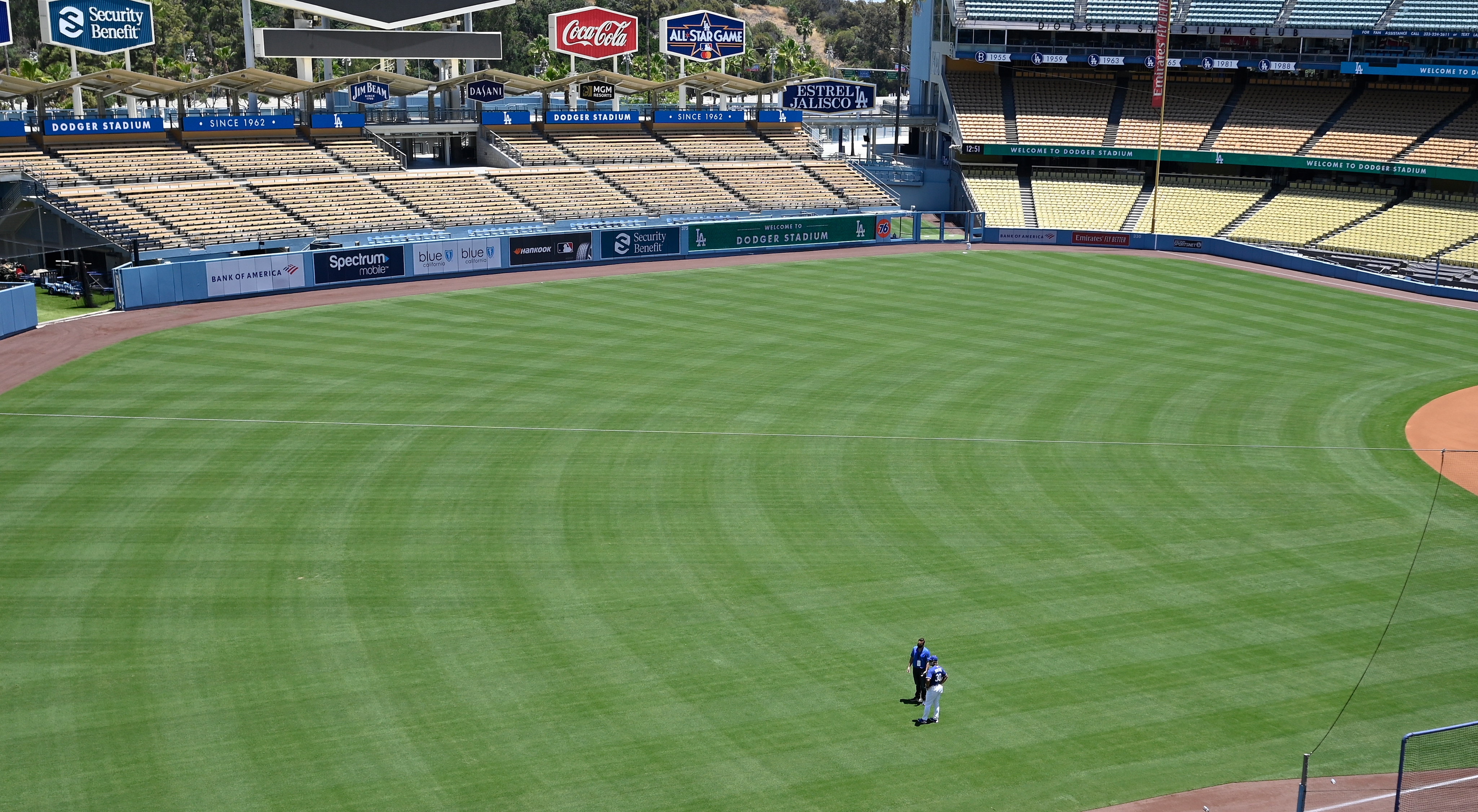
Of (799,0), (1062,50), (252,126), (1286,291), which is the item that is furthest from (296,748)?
(799,0)

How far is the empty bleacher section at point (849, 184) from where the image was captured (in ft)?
235

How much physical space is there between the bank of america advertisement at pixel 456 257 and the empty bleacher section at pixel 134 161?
12876 mm

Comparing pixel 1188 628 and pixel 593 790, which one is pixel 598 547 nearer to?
pixel 593 790

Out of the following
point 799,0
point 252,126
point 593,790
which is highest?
point 799,0

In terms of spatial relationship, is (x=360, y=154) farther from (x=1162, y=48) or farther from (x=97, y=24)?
(x=1162, y=48)

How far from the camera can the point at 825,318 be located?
4622cm

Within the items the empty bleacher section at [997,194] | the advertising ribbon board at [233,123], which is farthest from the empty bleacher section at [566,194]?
the empty bleacher section at [997,194]

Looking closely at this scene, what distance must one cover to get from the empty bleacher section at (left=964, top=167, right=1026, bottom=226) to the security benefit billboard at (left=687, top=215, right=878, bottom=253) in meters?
8.43

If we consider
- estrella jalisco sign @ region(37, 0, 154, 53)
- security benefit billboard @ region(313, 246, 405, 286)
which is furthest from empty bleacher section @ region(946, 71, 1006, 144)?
estrella jalisco sign @ region(37, 0, 154, 53)

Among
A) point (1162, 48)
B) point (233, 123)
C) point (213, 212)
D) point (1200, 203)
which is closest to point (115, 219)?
point (213, 212)

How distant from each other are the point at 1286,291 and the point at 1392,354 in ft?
35.6

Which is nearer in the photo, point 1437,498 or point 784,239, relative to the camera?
point 1437,498

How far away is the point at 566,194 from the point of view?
65.0m

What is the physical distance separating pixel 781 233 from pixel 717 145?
47.9 ft
